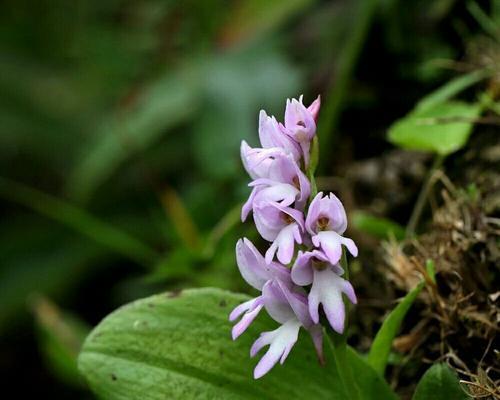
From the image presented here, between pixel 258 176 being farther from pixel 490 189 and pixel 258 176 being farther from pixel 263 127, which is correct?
pixel 490 189

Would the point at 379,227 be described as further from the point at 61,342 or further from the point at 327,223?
the point at 61,342

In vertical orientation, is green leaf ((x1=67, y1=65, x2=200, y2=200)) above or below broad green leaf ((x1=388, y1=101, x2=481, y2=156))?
above

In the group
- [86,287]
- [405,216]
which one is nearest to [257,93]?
[405,216]

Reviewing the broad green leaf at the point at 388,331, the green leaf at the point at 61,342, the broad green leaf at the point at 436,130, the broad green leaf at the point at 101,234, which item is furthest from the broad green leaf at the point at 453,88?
the green leaf at the point at 61,342

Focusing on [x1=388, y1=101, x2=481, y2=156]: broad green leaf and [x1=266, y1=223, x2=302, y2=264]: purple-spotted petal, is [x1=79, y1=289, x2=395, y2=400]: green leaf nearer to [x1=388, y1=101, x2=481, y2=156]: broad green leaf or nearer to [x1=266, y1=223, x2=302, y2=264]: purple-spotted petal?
[x1=266, y1=223, x2=302, y2=264]: purple-spotted petal

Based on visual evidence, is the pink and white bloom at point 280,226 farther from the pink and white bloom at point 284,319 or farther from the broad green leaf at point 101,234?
the broad green leaf at point 101,234

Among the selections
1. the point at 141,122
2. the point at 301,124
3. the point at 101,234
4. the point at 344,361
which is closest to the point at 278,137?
the point at 301,124

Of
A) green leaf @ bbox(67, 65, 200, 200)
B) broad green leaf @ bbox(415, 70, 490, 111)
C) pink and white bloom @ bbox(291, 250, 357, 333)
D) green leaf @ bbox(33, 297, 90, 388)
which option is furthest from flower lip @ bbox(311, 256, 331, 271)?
green leaf @ bbox(67, 65, 200, 200)
